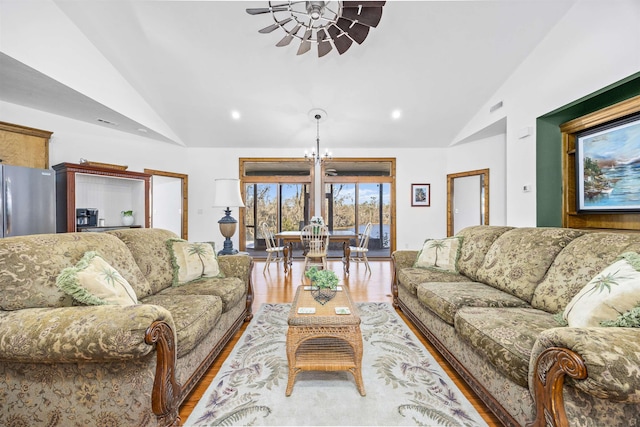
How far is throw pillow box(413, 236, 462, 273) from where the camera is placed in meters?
2.89

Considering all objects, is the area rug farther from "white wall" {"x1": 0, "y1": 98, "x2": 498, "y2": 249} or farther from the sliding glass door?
the sliding glass door

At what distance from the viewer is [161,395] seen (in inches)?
49.8

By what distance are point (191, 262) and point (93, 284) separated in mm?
1089

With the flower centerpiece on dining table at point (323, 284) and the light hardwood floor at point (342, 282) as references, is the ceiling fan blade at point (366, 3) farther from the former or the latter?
the light hardwood floor at point (342, 282)

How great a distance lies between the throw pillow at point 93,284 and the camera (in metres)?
1.37

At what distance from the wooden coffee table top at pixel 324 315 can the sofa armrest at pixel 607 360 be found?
991mm

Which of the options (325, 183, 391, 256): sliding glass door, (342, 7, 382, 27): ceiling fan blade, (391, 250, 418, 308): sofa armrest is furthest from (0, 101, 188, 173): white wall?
(391, 250, 418, 308): sofa armrest

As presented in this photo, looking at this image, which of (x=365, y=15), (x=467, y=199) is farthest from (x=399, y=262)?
(x=467, y=199)

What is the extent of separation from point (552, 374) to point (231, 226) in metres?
3.40

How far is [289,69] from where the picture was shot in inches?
167

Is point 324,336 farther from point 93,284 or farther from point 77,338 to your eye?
point 93,284

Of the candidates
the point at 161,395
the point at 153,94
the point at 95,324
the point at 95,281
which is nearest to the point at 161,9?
the point at 153,94

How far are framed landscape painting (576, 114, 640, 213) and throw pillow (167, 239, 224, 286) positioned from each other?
12.6 feet

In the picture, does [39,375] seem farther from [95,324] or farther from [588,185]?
[588,185]
